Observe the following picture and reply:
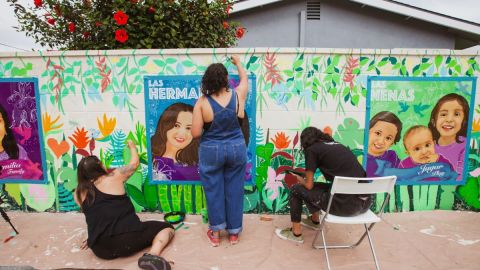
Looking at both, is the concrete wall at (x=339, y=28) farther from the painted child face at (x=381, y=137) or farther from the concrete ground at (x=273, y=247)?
the concrete ground at (x=273, y=247)

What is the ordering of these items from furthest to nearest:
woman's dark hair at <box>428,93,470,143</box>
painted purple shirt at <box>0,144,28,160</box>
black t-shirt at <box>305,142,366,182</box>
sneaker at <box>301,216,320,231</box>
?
1. painted purple shirt at <box>0,144,28,160</box>
2. woman's dark hair at <box>428,93,470,143</box>
3. sneaker at <box>301,216,320,231</box>
4. black t-shirt at <box>305,142,366,182</box>

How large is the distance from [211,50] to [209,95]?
85cm

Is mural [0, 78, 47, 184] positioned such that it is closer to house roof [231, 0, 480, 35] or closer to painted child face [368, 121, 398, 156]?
painted child face [368, 121, 398, 156]

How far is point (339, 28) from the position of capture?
25.1ft

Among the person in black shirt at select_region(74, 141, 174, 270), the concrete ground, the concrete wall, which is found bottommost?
the concrete ground

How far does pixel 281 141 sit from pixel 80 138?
2486 millimetres

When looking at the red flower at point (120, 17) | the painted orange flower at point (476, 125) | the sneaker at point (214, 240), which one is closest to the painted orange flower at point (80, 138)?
the red flower at point (120, 17)

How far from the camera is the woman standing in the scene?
A: 2719 mm

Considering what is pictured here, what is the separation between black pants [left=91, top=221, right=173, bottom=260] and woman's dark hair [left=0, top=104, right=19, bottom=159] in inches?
79.3

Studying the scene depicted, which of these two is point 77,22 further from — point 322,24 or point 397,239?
point 322,24

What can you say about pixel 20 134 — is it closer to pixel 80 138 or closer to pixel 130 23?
pixel 80 138

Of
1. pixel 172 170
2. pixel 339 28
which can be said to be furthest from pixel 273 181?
pixel 339 28

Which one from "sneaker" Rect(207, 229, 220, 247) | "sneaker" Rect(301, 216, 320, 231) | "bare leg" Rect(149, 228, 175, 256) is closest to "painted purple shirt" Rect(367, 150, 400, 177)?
"sneaker" Rect(301, 216, 320, 231)

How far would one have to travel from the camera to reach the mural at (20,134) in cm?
357
